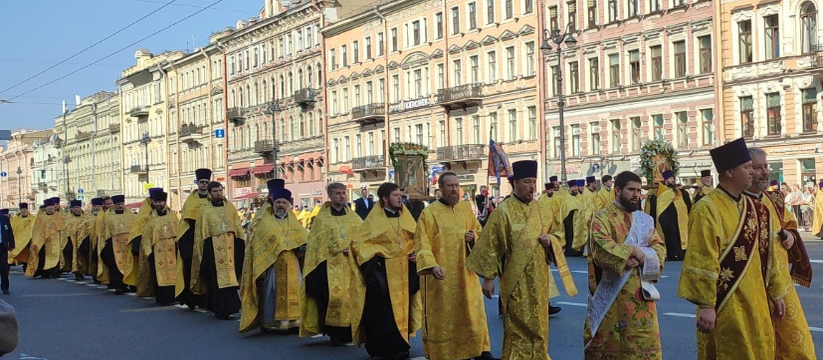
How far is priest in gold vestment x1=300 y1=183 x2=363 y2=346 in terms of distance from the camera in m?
12.4

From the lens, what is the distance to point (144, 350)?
12.6m

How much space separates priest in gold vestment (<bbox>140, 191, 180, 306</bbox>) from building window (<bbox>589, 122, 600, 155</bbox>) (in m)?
31.2

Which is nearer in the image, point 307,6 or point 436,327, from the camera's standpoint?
point 436,327

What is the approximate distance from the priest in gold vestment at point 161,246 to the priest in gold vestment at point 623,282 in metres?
11.2

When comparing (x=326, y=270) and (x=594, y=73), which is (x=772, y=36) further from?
(x=326, y=270)

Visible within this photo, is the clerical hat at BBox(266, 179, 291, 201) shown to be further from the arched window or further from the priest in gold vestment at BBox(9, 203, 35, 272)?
the arched window

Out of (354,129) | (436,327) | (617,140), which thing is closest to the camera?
(436,327)

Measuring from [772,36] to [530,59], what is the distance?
553 inches

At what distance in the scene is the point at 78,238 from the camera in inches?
987

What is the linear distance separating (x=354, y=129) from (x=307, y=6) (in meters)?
8.42

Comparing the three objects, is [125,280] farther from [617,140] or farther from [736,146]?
[617,140]

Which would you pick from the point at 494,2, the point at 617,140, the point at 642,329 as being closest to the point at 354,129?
the point at 494,2

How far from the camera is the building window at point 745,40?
132 feet

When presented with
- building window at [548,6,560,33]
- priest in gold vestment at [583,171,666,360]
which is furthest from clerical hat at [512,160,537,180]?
building window at [548,6,560,33]
